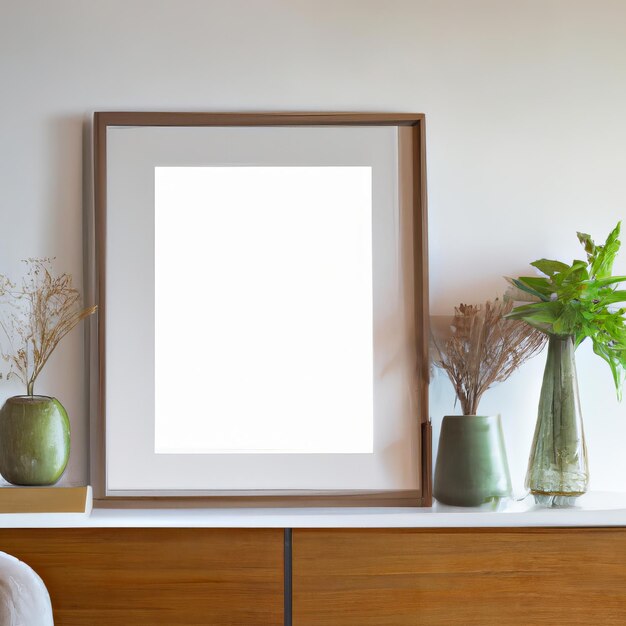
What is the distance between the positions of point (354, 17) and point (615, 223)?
2.07 ft

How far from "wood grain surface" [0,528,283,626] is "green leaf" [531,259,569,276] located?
64 cm

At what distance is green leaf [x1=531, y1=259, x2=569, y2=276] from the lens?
1.28 meters

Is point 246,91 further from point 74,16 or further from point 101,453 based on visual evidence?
point 101,453

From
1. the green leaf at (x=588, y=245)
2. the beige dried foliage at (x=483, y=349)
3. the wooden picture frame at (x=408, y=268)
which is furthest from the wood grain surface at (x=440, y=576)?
the green leaf at (x=588, y=245)

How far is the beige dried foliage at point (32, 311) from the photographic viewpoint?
1.29 meters

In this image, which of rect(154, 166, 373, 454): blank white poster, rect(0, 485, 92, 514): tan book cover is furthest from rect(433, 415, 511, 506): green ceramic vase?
rect(0, 485, 92, 514): tan book cover

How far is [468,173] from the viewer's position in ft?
4.50

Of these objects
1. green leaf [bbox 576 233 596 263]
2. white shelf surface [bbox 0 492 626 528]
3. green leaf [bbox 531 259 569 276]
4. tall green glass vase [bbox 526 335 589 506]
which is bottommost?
white shelf surface [bbox 0 492 626 528]

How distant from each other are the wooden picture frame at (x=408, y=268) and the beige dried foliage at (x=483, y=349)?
0.05 metres

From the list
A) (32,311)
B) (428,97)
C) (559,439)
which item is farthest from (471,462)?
(32,311)

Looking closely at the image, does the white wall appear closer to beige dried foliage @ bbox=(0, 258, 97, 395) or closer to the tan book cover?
beige dried foliage @ bbox=(0, 258, 97, 395)

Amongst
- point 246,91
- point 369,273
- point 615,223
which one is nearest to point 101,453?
point 369,273

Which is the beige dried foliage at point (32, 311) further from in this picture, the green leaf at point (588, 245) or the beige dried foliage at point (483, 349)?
the green leaf at point (588, 245)

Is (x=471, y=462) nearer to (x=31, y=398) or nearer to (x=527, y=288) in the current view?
(x=527, y=288)
